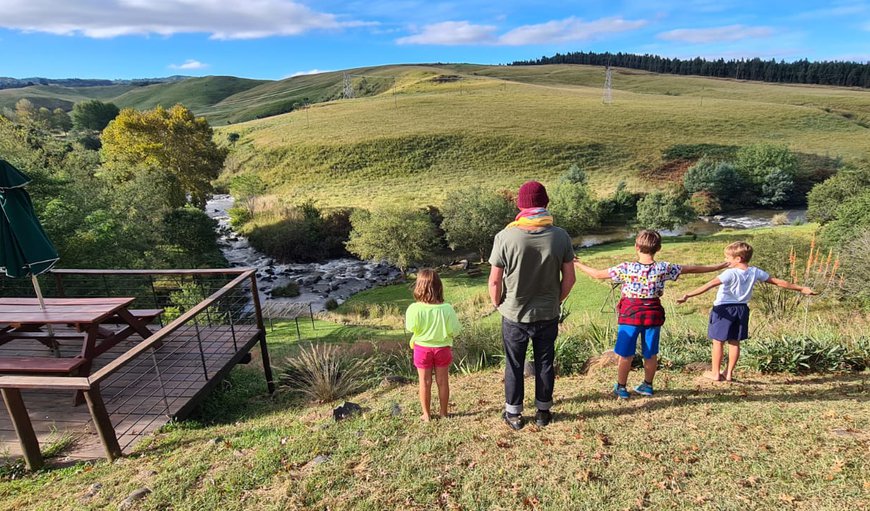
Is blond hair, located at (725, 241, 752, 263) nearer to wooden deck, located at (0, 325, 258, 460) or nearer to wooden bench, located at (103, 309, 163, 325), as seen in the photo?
wooden deck, located at (0, 325, 258, 460)

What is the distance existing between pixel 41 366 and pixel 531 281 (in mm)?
6350

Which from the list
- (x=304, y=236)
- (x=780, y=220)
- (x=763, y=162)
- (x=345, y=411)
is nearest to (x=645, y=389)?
(x=345, y=411)

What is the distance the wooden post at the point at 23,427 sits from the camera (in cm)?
419

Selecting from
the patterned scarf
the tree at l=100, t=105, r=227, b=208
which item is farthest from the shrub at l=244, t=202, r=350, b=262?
the patterned scarf

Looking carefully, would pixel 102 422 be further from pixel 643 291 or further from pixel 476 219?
pixel 476 219

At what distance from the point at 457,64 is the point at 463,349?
562 ft

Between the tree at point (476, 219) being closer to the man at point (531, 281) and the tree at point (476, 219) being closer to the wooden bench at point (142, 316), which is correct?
the wooden bench at point (142, 316)

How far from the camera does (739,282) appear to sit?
15.9 ft

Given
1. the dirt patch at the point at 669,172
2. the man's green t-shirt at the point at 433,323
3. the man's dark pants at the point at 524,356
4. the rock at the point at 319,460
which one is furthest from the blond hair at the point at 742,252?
the dirt patch at the point at 669,172

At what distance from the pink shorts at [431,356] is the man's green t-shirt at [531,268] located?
0.85 m

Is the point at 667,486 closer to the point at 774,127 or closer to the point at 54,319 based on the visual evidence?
the point at 54,319

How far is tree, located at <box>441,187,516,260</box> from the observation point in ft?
103

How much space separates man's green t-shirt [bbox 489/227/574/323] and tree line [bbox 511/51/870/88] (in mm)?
162936

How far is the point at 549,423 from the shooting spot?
4605 mm
